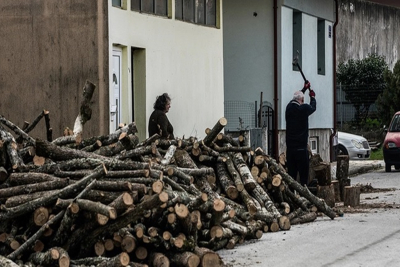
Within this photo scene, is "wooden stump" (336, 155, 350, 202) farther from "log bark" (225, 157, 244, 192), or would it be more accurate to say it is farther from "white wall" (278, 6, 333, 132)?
"white wall" (278, 6, 333, 132)

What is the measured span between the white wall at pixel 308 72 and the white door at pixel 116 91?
334 inches

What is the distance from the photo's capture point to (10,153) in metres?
11.1

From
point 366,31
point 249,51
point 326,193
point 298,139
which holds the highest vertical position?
point 366,31

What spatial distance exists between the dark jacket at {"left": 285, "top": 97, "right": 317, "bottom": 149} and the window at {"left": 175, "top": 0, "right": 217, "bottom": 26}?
428cm

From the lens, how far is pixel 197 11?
70.2ft

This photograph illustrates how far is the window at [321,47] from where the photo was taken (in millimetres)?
29891

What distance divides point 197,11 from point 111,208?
12.5m

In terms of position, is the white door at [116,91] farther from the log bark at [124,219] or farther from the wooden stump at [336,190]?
the log bark at [124,219]

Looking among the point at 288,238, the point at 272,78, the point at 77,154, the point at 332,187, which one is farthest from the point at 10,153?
the point at 272,78

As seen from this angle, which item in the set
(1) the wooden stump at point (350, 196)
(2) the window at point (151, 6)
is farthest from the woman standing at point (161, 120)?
(1) the wooden stump at point (350, 196)

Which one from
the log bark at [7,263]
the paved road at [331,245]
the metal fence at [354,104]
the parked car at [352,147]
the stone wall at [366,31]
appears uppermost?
the stone wall at [366,31]

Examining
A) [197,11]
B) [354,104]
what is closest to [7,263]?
[197,11]

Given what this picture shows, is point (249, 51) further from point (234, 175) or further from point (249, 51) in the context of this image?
point (234, 175)

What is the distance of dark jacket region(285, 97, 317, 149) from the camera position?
56.2ft
